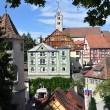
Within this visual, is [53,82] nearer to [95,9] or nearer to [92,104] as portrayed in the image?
[92,104]

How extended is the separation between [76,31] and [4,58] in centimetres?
10951

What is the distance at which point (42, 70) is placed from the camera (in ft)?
262

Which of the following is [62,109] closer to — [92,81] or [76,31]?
[92,81]

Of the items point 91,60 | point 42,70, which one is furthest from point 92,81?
point 91,60

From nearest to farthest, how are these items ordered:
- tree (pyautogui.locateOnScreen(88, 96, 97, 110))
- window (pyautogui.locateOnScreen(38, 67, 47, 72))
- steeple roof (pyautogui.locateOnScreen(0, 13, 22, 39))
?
steeple roof (pyautogui.locateOnScreen(0, 13, 22, 39)) → tree (pyautogui.locateOnScreen(88, 96, 97, 110)) → window (pyautogui.locateOnScreen(38, 67, 47, 72))

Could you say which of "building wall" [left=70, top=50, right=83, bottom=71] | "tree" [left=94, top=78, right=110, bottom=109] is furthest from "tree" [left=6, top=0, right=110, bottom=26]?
"building wall" [left=70, top=50, right=83, bottom=71]

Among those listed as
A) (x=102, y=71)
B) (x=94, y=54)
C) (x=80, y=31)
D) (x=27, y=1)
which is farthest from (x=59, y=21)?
(x=27, y=1)

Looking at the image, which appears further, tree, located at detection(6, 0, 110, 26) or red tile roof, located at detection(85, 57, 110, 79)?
red tile roof, located at detection(85, 57, 110, 79)

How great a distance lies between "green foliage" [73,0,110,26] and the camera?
5914 mm

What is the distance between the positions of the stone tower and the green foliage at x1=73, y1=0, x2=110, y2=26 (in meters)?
30.9

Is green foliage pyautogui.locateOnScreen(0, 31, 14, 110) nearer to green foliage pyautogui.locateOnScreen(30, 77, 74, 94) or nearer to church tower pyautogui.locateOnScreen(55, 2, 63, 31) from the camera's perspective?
green foliage pyautogui.locateOnScreen(30, 77, 74, 94)

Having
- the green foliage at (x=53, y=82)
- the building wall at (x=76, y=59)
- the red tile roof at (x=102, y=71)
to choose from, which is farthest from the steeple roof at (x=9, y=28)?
the building wall at (x=76, y=59)

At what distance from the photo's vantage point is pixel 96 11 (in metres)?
6.17

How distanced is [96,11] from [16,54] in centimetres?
3209
